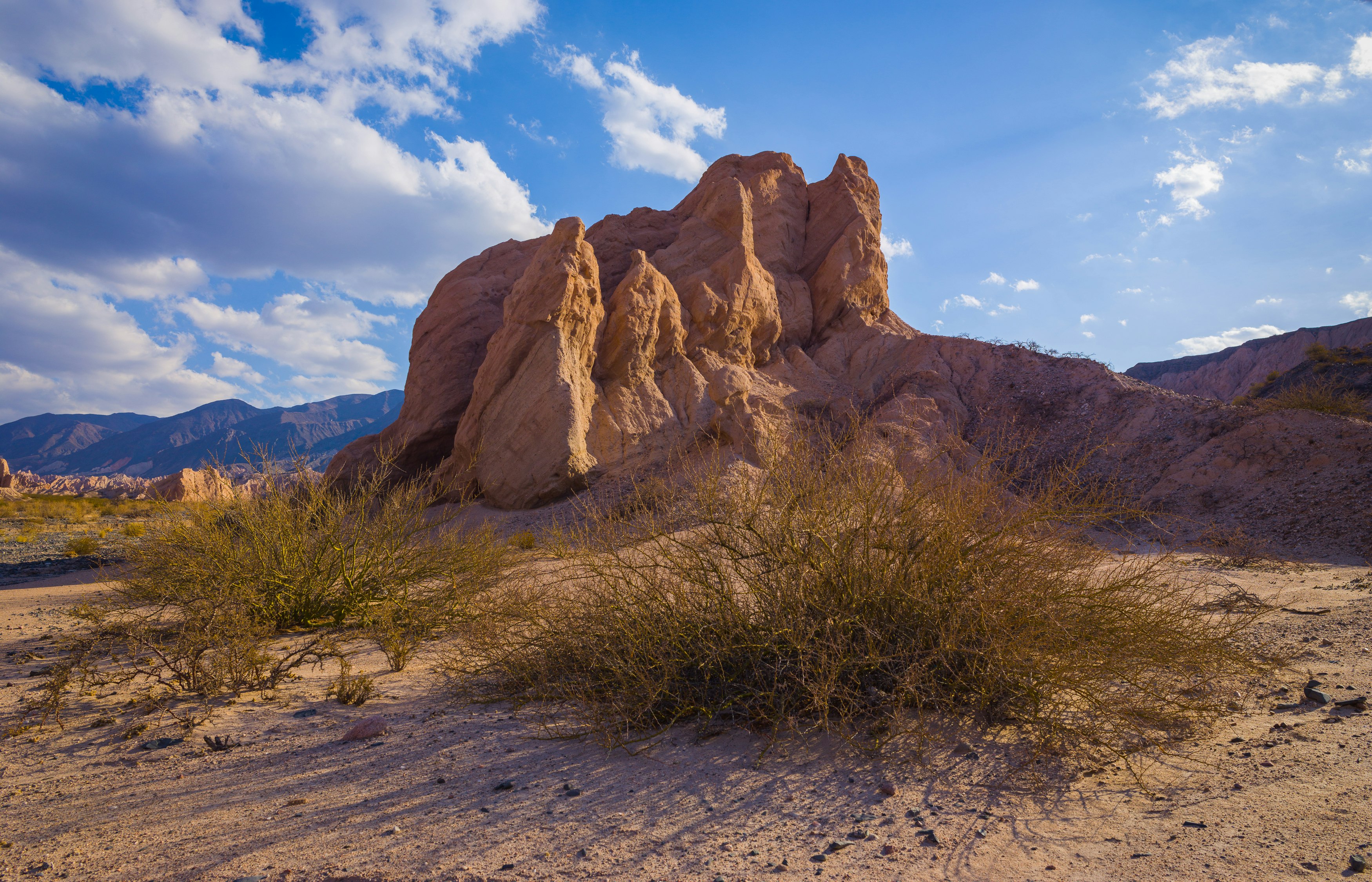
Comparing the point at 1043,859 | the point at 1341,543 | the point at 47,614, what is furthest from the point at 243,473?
the point at 1341,543

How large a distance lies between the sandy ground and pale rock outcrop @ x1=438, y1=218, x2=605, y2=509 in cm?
1090

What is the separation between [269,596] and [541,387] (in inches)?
356

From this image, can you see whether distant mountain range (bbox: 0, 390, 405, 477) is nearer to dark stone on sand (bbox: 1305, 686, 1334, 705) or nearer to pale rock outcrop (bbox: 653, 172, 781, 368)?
pale rock outcrop (bbox: 653, 172, 781, 368)

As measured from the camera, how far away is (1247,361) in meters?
49.9

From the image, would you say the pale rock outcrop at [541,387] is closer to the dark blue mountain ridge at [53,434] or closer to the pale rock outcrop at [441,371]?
the pale rock outcrop at [441,371]

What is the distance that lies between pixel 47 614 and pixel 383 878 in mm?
9775

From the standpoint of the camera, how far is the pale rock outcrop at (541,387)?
595 inches

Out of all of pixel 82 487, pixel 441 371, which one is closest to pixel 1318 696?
pixel 441 371

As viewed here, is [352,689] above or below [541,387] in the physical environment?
below

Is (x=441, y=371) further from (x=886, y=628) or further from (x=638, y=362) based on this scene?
(x=886, y=628)

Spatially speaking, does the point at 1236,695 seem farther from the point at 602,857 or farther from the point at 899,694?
the point at 602,857

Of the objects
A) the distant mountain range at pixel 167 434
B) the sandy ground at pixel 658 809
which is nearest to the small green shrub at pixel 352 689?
the sandy ground at pixel 658 809

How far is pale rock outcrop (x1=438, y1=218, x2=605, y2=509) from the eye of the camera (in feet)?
49.6

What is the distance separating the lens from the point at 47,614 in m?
8.83
